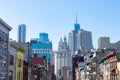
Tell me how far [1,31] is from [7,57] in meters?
7.09

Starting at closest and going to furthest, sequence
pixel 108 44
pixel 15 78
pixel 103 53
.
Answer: pixel 15 78 < pixel 103 53 < pixel 108 44

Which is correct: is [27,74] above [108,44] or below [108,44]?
below

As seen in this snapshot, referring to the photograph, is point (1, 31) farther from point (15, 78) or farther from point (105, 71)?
point (105, 71)

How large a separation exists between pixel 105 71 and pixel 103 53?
24.0m

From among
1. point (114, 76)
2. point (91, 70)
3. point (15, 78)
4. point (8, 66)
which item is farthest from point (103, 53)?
point (8, 66)

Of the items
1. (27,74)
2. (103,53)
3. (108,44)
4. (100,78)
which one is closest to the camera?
(27,74)

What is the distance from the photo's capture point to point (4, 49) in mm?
65062

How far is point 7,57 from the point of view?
6794cm

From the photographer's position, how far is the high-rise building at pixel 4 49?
205ft

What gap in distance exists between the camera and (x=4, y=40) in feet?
212

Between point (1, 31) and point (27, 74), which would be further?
point (27, 74)

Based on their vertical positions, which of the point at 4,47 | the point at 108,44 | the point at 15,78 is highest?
the point at 108,44

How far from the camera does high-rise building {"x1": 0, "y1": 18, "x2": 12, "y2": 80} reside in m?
62.6

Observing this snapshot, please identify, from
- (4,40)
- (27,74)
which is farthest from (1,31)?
(27,74)
